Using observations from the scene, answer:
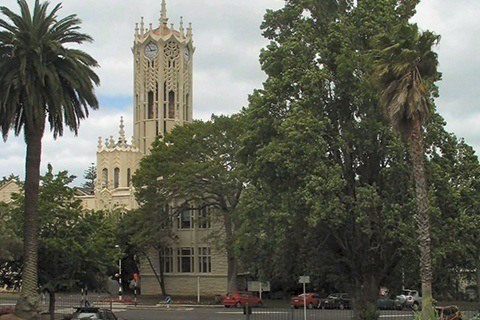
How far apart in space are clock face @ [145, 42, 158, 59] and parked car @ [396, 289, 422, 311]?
191 feet

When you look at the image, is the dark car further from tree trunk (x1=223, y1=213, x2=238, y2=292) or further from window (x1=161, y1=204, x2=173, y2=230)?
window (x1=161, y1=204, x2=173, y2=230)

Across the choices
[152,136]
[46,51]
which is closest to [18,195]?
[46,51]

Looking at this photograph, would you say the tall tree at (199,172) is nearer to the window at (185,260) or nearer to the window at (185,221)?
the window at (185,221)

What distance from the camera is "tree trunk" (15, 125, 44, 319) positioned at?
1219 inches

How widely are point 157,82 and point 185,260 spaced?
1507 inches

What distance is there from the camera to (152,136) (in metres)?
100

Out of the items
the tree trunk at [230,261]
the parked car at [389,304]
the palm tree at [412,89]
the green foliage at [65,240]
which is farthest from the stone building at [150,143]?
the palm tree at [412,89]

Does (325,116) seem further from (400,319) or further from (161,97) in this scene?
(161,97)

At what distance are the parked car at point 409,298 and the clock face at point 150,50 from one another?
58.1m

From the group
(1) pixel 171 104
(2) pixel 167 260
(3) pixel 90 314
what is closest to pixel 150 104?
(1) pixel 171 104

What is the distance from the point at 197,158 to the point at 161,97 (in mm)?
43480

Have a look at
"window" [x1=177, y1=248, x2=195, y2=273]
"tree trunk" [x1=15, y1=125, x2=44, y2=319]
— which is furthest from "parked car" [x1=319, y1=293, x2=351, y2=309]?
"tree trunk" [x1=15, y1=125, x2=44, y2=319]

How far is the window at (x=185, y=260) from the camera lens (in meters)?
68.8

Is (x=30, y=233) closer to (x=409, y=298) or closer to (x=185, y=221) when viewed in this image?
(x=409, y=298)
